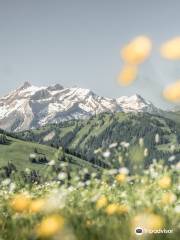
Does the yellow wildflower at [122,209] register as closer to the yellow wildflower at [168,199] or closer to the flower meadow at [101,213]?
the flower meadow at [101,213]

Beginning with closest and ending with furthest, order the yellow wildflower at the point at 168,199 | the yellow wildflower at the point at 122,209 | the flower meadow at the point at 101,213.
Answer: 1. the flower meadow at the point at 101,213
2. the yellow wildflower at the point at 168,199
3. the yellow wildflower at the point at 122,209

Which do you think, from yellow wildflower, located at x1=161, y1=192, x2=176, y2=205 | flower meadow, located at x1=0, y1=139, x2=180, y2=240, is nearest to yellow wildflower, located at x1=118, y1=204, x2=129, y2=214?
flower meadow, located at x1=0, y1=139, x2=180, y2=240

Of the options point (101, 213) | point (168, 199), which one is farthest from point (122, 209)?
point (168, 199)

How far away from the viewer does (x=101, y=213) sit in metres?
5.30

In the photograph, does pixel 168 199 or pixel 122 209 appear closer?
pixel 168 199

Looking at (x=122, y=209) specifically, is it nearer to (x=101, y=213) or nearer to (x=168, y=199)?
(x=101, y=213)

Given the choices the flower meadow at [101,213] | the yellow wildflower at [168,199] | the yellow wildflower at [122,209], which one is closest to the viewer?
the flower meadow at [101,213]

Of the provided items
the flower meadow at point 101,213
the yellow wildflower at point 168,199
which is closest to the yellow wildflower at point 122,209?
the flower meadow at point 101,213

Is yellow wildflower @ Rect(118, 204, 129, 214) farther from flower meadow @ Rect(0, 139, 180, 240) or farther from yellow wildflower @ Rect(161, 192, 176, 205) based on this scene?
yellow wildflower @ Rect(161, 192, 176, 205)

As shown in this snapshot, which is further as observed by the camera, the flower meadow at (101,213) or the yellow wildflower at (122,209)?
the yellow wildflower at (122,209)

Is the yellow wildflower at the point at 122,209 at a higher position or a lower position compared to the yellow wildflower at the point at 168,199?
lower

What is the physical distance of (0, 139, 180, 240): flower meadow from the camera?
4.11 metres

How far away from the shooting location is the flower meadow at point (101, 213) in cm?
411

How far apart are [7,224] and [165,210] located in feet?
5.89
